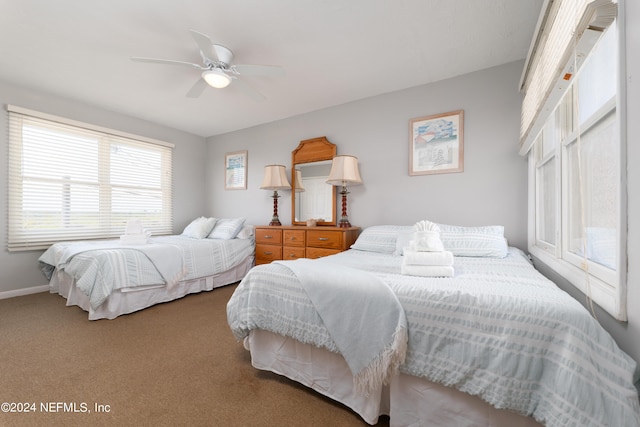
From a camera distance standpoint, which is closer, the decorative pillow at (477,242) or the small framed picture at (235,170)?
the decorative pillow at (477,242)

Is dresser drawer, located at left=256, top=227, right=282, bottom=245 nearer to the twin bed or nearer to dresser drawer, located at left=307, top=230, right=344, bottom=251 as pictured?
dresser drawer, located at left=307, top=230, right=344, bottom=251

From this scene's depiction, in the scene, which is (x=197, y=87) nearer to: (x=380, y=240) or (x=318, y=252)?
(x=318, y=252)

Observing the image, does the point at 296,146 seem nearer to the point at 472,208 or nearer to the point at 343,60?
the point at 343,60

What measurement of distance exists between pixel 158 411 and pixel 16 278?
324 centimetres

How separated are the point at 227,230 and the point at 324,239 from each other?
1590 millimetres

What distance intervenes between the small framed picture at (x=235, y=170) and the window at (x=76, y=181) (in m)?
0.99

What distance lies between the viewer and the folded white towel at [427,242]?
5.05 ft

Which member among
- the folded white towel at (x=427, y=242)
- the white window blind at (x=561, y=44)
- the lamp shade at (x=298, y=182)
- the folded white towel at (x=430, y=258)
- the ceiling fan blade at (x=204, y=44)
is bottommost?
the folded white towel at (x=430, y=258)

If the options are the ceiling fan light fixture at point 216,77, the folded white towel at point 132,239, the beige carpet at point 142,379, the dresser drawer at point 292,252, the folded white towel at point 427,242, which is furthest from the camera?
the dresser drawer at point 292,252

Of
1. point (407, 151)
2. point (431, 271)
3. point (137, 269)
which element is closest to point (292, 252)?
point (137, 269)

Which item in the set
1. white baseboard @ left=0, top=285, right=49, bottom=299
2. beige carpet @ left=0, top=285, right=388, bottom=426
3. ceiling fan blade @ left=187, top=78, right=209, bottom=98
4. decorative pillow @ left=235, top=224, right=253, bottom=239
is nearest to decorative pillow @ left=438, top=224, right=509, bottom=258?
beige carpet @ left=0, top=285, right=388, bottom=426

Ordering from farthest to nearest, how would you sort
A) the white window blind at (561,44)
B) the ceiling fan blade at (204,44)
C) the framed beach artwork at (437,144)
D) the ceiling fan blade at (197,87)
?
the framed beach artwork at (437,144), the ceiling fan blade at (197,87), the ceiling fan blade at (204,44), the white window blind at (561,44)

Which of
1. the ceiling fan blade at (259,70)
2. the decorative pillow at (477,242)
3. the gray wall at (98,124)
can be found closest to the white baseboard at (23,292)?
the gray wall at (98,124)

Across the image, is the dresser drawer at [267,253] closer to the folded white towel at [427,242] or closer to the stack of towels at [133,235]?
the stack of towels at [133,235]
